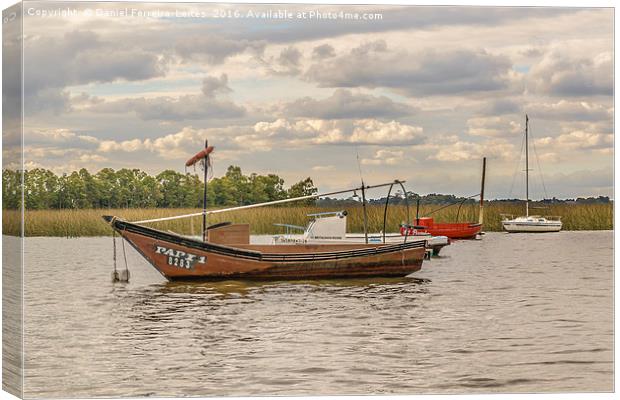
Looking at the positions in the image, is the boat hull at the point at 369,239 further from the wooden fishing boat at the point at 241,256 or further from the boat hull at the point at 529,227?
the boat hull at the point at 529,227

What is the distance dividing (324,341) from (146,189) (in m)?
5.58

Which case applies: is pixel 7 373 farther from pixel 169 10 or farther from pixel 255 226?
pixel 255 226

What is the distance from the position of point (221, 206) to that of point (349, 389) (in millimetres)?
9645

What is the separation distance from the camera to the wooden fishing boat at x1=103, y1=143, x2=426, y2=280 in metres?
21.0

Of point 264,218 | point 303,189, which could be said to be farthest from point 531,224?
point 303,189

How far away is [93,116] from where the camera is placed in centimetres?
1374

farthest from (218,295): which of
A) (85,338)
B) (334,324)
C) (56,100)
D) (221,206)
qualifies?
(56,100)

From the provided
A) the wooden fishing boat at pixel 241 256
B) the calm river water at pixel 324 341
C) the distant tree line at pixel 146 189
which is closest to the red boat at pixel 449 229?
the wooden fishing boat at pixel 241 256

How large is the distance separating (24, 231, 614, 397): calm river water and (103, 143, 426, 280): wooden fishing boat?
1.50m

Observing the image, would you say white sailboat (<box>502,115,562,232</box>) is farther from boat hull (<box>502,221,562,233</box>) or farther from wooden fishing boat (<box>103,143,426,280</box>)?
wooden fishing boat (<box>103,143,426,280</box>)

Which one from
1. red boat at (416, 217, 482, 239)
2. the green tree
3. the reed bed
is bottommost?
red boat at (416, 217, 482, 239)

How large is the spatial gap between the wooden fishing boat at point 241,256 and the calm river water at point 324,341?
1.50 m

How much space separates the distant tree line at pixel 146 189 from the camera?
14.1 m

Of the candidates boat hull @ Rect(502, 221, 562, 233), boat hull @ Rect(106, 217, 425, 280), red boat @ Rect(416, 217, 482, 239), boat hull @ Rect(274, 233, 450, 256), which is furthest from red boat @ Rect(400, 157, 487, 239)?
boat hull @ Rect(106, 217, 425, 280)
